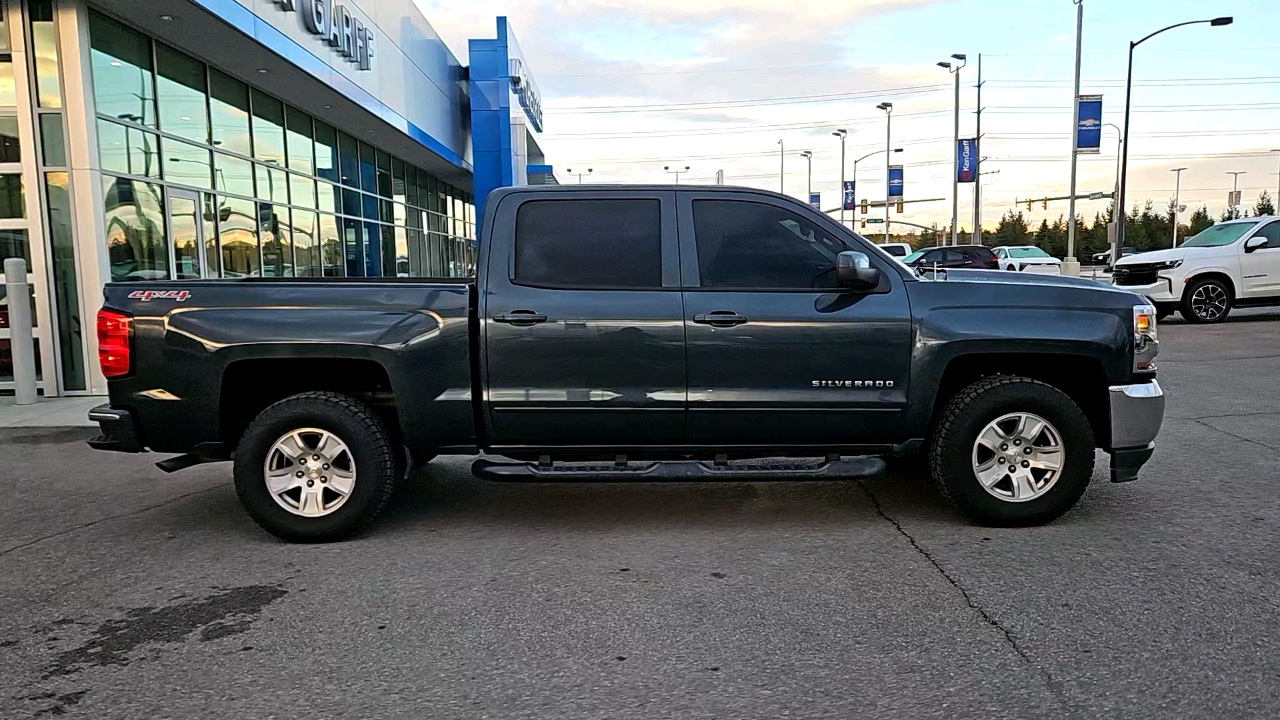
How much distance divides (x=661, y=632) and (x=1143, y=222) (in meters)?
97.6

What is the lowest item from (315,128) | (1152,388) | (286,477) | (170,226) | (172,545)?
(172,545)

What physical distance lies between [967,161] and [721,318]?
41.3 m

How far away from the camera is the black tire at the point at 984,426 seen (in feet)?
16.5

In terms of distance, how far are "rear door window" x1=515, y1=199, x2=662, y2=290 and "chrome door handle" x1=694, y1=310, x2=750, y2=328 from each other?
0.31 meters

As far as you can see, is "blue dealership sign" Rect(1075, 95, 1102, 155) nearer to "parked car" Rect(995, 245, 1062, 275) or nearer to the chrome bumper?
"parked car" Rect(995, 245, 1062, 275)

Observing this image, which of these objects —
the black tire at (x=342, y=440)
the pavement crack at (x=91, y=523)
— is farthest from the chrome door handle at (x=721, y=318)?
the pavement crack at (x=91, y=523)

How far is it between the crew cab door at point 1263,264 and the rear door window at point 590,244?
49.4 feet

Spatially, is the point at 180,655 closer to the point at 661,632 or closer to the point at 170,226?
the point at 661,632

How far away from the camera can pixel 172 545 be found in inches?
203

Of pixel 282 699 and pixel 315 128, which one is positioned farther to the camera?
pixel 315 128

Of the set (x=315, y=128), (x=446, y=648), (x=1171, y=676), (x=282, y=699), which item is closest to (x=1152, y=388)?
(x=1171, y=676)

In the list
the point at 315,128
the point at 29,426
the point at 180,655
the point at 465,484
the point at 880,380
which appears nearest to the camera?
the point at 180,655

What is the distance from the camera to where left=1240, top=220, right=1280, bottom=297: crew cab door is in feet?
52.4

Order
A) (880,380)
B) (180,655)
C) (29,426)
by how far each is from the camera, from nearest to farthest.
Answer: (180,655)
(880,380)
(29,426)
